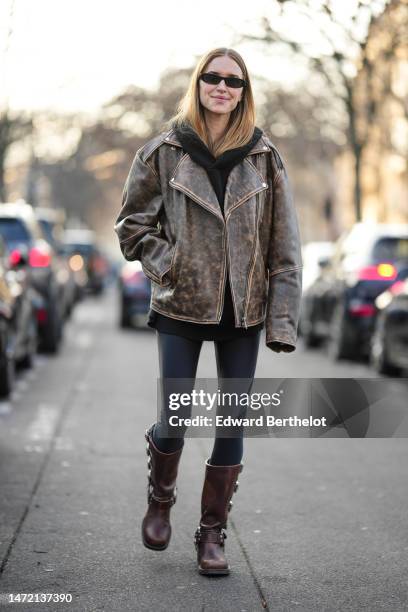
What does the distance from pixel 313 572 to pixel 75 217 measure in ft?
239

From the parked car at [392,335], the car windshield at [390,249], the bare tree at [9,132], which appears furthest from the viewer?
the bare tree at [9,132]

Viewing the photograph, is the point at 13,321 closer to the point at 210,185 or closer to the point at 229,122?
the point at 229,122

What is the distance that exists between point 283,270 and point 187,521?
1.45 metres

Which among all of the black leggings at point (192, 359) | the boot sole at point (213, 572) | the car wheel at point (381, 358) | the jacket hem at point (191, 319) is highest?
the jacket hem at point (191, 319)

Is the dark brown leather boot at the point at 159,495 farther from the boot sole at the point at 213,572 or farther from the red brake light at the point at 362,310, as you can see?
the red brake light at the point at 362,310

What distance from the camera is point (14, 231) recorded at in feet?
43.0

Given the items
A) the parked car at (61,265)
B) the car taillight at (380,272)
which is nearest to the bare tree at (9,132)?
the parked car at (61,265)

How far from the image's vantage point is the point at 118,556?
4547 mm

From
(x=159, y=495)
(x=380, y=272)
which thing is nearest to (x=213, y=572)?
(x=159, y=495)

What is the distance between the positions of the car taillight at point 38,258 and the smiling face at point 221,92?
8.87m

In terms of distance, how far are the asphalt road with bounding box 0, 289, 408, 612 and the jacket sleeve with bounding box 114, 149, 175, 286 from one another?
43.7 inches

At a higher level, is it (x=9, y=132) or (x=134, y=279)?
(x=9, y=132)

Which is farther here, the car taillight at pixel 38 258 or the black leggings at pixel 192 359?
the car taillight at pixel 38 258

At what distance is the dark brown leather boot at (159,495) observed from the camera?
438 centimetres
